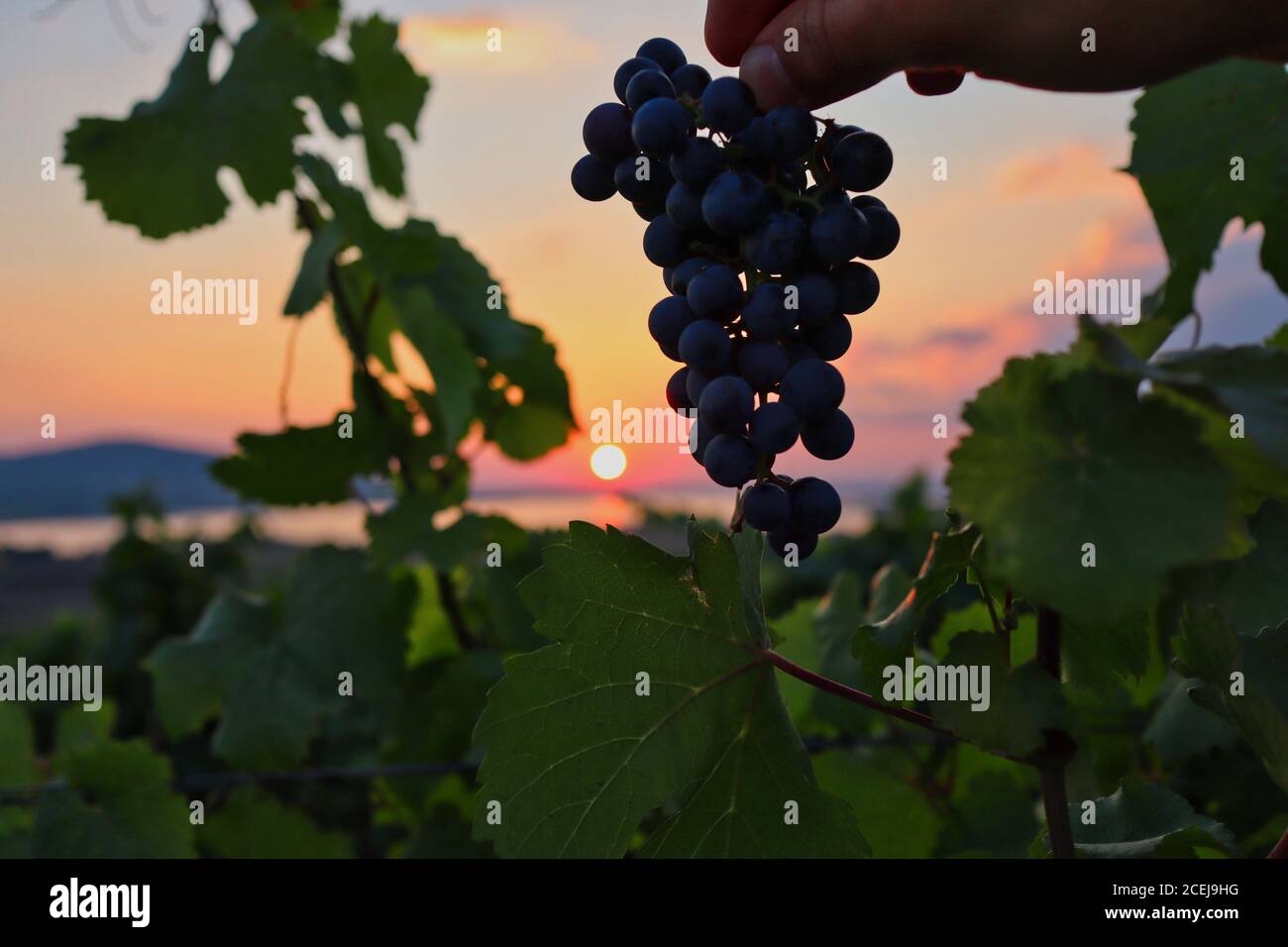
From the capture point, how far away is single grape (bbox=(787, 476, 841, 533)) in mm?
796

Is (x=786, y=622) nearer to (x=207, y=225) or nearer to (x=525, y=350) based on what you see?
(x=525, y=350)

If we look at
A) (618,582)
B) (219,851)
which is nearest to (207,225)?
(219,851)

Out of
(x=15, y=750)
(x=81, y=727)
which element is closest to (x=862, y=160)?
(x=15, y=750)

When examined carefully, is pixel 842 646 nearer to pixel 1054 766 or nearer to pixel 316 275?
pixel 1054 766

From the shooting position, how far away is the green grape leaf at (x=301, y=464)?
1.97 metres

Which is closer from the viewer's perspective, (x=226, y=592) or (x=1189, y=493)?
(x=1189, y=493)

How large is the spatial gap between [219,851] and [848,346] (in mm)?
1692

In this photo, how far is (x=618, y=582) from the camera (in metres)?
0.84

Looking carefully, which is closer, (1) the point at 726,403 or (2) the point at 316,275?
(1) the point at 726,403

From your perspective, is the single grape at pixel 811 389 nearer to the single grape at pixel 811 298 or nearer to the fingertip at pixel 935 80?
the single grape at pixel 811 298

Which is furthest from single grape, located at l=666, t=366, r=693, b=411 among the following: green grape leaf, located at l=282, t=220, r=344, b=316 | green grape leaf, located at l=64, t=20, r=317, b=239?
green grape leaf, located at l=64, t=20, r=317, b=239

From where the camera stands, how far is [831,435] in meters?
0.84

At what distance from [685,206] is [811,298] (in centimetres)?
12

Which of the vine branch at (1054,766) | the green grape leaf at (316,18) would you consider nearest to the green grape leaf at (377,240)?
the green grape leaf at (316,18)
